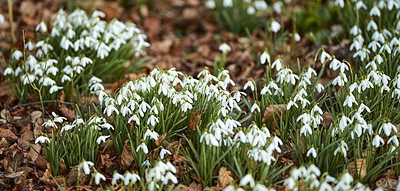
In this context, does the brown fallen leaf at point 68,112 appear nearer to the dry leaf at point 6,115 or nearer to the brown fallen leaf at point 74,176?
the dry leaf at point 6,115

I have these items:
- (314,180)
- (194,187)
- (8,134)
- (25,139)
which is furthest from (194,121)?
(8,134)

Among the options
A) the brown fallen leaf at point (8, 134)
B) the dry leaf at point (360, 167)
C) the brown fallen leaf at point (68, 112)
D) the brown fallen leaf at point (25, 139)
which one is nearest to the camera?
the dry leaf at point (360, 167)

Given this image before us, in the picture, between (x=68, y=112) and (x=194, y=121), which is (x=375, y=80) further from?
(x=68, y=112)

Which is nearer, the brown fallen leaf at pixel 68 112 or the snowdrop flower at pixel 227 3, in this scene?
the brown fallen leaf at pixel 68 112

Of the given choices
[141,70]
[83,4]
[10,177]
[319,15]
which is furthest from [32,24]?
[319,15]

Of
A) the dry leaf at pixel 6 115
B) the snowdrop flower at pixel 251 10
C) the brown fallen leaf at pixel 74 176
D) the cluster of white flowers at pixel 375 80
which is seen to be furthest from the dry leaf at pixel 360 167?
the snowdrop flower at pixel 251 10

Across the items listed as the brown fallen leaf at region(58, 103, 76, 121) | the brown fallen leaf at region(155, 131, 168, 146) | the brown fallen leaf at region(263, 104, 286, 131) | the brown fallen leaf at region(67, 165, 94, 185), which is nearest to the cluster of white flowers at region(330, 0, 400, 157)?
the brown fallen leaf at region(263, 104, 286, 131)
